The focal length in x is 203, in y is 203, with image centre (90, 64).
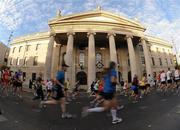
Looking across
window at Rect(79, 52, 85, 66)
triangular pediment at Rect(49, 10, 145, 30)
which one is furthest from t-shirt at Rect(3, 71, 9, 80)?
window at Rect(79, 52, 85, 66)

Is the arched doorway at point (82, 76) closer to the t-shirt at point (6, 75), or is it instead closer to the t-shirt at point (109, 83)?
the t-shirt at point (6, 75)

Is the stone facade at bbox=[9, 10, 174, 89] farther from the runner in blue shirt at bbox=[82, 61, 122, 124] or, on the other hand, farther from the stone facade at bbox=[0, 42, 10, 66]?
the runner in blue shirt at bbox=[82, 61, 122, 124]

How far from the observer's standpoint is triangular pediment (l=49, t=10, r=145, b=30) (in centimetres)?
3886

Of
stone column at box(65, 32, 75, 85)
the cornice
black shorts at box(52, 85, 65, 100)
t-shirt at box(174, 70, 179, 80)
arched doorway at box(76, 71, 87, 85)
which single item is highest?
the cornice

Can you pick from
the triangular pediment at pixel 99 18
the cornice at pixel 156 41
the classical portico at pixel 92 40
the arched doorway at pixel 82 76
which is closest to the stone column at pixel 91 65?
the classical portico at pixel 92 40

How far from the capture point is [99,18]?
134 ft

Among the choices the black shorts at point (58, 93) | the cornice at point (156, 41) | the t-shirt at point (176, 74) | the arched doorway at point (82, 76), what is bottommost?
the black shorts at point (58, 93)

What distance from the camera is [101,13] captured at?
4169 centimetres

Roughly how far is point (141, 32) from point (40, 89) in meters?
32.5

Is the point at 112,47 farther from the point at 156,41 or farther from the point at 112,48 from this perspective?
the point at 156,41

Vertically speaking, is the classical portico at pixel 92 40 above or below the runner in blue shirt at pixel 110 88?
above

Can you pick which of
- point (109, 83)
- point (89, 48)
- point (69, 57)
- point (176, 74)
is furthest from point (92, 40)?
point (109, 83)

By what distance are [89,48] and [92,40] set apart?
5.42 ft

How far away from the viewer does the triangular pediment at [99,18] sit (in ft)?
128
